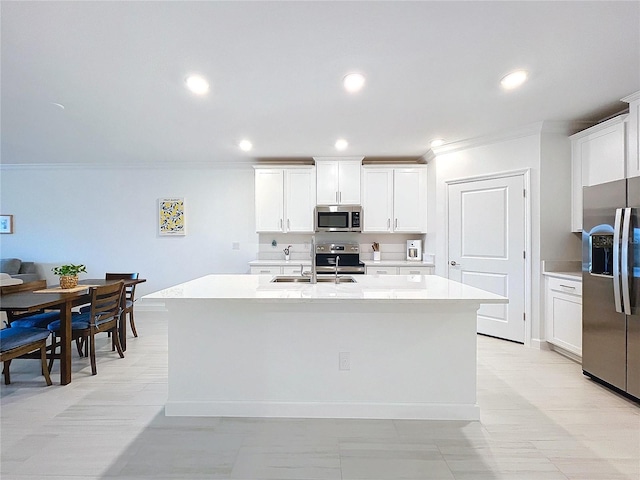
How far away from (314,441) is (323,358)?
48cm

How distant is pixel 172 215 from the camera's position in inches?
207

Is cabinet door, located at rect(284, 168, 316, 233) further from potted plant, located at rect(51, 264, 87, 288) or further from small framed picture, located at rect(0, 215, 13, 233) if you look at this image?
small framed picture, located at rect(0, 215, 13, 233)

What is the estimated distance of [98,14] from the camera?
1.72m

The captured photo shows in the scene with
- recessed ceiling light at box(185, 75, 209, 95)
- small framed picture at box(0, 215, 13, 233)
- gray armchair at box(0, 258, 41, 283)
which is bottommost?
gray armchair at box(0, 258, 41, 283)

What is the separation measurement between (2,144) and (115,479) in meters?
4.66

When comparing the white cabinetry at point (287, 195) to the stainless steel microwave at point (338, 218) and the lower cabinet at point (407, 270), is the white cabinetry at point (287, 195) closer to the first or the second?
the stainless steel microwave at point (338, 218)

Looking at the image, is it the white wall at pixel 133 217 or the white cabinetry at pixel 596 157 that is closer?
the white cabinetry at pixel 596 157

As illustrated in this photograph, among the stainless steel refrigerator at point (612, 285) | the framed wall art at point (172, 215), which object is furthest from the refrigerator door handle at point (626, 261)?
the framed wall art at point (172, 215)

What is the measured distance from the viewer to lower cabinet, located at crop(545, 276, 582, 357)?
10.1 ft

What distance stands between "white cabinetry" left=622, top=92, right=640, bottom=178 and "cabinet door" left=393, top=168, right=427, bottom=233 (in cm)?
228

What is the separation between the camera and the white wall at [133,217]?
5250 mm

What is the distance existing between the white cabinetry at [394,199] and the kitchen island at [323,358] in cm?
267

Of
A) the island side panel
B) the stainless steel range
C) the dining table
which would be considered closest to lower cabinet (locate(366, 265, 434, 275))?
the stainless steel range

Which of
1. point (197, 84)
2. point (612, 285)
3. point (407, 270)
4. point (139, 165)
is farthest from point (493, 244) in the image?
point (139, 165)
